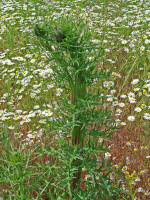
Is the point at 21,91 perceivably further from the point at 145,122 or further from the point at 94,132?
the point at 94,132

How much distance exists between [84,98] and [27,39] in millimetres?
3086

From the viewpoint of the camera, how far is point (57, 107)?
53.9 inches

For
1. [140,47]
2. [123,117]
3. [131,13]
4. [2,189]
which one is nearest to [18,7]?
[131,13]

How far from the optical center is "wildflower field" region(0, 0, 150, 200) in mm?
1483

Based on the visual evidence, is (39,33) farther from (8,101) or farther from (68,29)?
(8,101)

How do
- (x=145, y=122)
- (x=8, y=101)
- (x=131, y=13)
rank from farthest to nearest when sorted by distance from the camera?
A: (x=131, y=13)
(x=8, y=101)
(x=145, y=122)

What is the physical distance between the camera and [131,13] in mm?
4953

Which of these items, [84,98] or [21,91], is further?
[21,91]

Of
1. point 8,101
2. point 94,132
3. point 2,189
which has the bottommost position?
point 2,189

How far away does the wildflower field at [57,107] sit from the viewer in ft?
4.87

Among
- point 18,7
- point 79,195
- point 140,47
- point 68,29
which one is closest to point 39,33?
point 68,29

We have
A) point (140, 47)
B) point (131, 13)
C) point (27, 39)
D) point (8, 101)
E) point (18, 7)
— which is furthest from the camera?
point (18, 7)

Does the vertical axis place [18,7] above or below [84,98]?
above

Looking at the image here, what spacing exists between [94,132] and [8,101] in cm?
192
